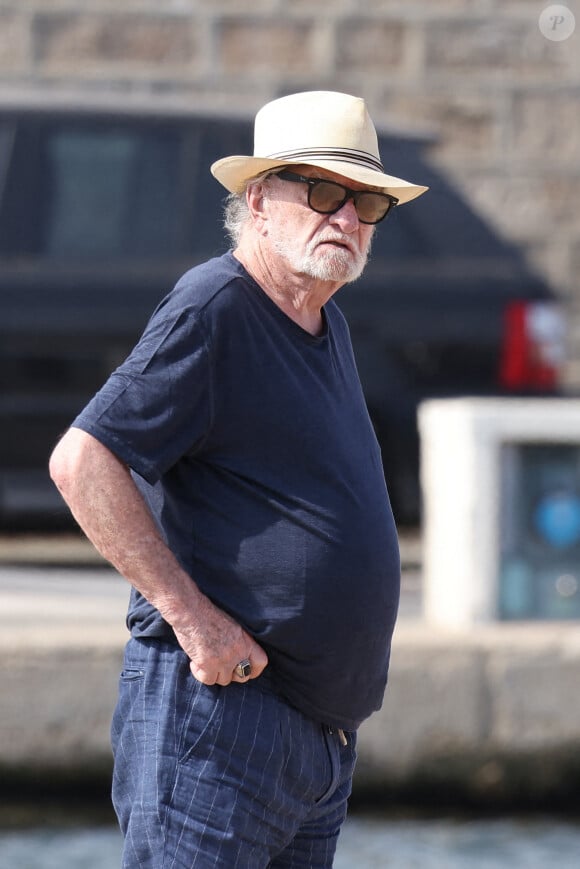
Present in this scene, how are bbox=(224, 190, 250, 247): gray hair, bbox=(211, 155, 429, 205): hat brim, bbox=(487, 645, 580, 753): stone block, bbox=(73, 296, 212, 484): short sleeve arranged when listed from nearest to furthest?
bbox=(73, 296, 212, 484): short sleeve, bbox=(211, 155, 429, 205): hat brim, bbox=(224, 190, 250, 247): gray hair, bbox=(487, 645, 580, 753): stone block

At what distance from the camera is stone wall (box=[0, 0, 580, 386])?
29.6 ft

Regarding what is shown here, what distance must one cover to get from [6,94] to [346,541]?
4654mm

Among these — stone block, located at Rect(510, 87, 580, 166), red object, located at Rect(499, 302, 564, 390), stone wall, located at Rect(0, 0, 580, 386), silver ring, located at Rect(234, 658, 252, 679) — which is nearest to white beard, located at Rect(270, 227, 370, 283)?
silver ring, located at Rect(234, 658, 252, 679)

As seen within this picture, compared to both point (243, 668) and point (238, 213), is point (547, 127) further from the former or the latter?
A: point (243, 668)

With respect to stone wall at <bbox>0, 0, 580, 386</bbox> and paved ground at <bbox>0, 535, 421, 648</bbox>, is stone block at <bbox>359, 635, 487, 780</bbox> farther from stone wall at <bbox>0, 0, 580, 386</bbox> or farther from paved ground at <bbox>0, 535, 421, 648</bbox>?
stone wall at <bbox>0, 0, 580, 386</bbox>

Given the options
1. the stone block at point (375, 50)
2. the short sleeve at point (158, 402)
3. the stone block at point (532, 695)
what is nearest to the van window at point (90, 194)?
the stone block at point (532, 695)

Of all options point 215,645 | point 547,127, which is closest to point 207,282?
point 215,645

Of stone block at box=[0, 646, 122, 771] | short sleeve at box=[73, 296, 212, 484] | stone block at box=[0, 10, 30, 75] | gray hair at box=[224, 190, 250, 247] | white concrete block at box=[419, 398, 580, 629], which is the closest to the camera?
short sleeve at box=[73, 296, 212, 484]

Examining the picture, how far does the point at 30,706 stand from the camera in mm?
4531

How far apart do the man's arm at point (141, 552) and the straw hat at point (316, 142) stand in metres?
0.48

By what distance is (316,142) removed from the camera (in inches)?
97.7

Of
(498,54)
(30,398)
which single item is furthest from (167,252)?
(498,54)

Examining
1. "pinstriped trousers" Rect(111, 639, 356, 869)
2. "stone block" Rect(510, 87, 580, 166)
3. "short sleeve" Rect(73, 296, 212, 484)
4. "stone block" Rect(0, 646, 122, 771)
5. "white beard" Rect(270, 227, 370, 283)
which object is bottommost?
"stone block" Rect(0, 646, 122, 771)

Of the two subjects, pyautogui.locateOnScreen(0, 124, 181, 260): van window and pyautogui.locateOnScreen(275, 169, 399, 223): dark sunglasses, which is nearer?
pyautogui.locateOnScreen(275, 169, 399, 223): dark sunglasses
